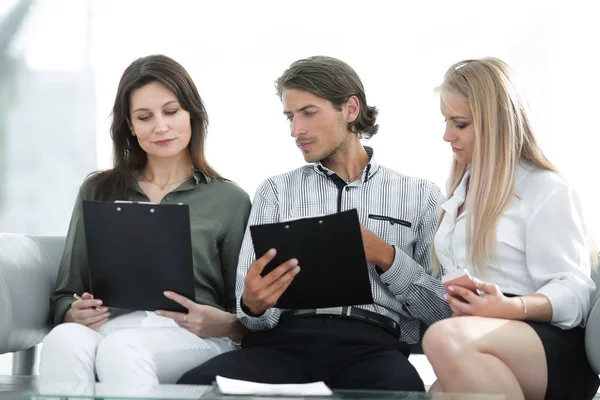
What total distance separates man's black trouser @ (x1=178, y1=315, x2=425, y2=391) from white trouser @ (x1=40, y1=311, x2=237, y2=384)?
0.34 ft

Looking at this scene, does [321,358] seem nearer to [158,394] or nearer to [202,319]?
[202,319]

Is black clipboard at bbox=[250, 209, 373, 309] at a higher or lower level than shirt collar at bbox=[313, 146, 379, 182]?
lower

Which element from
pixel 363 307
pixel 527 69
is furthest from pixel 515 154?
pixel 527 69

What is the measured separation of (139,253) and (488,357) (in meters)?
0.83

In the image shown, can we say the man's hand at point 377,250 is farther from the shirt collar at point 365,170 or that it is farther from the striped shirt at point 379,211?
the shirt collar at point 365,170

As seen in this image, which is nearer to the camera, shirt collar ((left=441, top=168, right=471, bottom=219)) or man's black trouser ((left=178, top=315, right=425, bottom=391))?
man's black trouser ((left=178, top=315, right=425, bottom=391))

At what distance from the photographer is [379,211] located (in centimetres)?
222

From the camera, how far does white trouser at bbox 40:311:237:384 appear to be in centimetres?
186

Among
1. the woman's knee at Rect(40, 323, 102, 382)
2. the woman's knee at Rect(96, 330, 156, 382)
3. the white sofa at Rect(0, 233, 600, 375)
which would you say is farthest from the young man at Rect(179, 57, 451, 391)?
the white sofa at Rect(0, 233, 600, 375)

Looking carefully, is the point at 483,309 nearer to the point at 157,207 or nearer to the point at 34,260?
the point at 157,207

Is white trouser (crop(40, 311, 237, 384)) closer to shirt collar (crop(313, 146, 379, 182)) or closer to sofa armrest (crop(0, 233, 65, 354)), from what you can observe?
sofa armrest (crop(0, 233, 65, 354))

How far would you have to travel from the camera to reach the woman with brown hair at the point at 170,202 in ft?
6.75

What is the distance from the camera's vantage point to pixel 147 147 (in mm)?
2307

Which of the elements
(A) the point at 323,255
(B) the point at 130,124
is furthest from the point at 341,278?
(B) the point at 130,124
